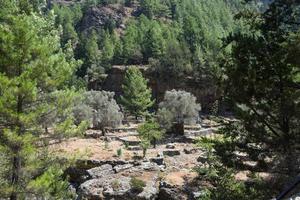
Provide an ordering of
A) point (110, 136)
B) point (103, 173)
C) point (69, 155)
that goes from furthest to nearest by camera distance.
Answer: point (110, 136), point (103, 173), point (69, 155)

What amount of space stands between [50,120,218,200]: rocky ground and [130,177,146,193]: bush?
15cm

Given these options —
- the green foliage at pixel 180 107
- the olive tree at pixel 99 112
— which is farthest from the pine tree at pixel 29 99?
the green foliage at pixel 180 107

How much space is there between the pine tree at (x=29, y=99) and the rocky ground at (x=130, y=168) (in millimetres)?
1167

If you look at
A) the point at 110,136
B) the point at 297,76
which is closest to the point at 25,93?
the point at 297,76

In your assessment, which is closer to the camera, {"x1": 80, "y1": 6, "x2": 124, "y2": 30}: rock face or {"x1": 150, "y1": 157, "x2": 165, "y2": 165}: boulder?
{"x1": 150, "y1": 157, "x2": 165, "y2": 165}: boulder

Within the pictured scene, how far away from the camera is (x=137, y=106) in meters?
70.9

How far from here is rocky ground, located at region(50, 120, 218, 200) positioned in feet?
86.2

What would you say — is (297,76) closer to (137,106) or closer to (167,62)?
(137,106)

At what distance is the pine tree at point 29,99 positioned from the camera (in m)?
13.4

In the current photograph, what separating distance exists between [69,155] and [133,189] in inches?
480

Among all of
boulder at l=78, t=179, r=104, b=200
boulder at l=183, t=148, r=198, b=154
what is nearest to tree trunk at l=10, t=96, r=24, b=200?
boulder at l=78, t=179, r=104, b=200

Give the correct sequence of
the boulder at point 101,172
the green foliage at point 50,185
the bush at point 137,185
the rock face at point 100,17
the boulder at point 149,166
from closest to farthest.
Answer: the green foliage at point 50,185, the bush at point 137,185, the boulder at point 101,172, the boulder at point 149,166, the rock face at point 100,17

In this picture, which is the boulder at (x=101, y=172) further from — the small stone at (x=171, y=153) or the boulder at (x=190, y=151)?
the boulder at (x=190, y=151)

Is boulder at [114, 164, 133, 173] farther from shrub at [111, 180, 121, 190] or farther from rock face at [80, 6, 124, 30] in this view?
rock face at [80, 6, 124, 30]
